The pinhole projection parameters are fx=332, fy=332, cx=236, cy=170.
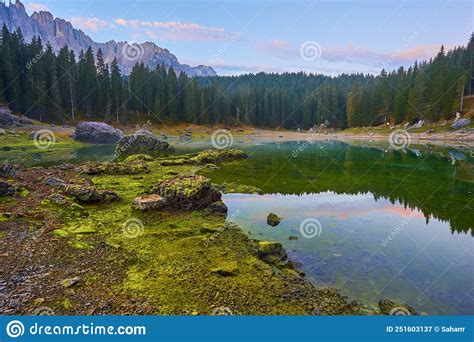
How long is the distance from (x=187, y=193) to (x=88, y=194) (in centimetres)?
652

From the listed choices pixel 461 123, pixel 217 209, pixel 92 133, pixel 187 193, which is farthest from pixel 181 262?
pixel 461 123

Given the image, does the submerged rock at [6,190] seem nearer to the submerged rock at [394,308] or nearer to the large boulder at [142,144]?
the submerged rock at [394,308]

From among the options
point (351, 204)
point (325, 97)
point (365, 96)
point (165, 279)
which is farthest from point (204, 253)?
point (325, 97)

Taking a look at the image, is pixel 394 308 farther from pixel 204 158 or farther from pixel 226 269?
pixel 204 158

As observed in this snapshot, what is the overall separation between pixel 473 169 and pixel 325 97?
373ft

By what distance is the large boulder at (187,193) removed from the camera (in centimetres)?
2097

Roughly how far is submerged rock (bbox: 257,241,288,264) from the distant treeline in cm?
9236

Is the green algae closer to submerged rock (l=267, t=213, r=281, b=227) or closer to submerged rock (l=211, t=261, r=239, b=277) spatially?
submerged rock (l=211, t=261, r=239, b=277)

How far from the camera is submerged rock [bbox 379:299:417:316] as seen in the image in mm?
10492

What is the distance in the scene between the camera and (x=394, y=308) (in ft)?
35.0

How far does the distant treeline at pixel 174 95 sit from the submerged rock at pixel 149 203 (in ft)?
273

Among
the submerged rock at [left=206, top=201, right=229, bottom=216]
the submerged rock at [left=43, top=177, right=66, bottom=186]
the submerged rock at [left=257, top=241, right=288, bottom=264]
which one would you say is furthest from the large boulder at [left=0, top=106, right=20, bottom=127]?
the submerged rock at [left=257, top=241, right=288, bottom=264]

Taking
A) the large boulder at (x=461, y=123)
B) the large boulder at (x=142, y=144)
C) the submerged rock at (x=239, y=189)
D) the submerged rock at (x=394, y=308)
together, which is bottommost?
the submerged rock at (x=394, y=308)

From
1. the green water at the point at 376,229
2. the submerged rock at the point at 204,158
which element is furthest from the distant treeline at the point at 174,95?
the green water at the point at 376,229
